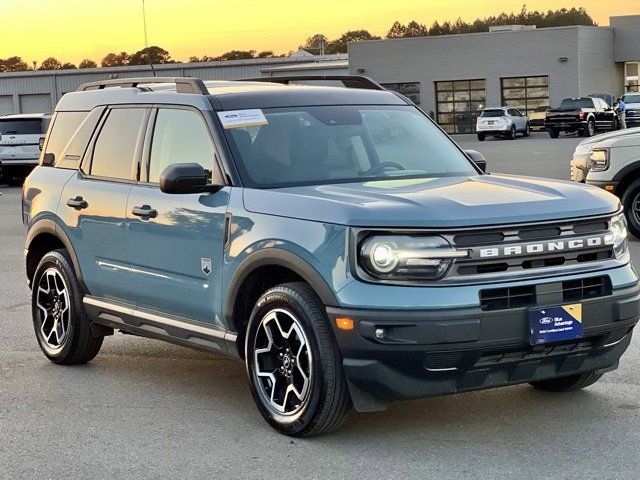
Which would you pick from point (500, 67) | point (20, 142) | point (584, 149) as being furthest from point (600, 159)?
point (500, 67)

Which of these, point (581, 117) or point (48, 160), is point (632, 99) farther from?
point (48, 160)

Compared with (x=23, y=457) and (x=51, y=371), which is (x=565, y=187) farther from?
(x=51, y=371)

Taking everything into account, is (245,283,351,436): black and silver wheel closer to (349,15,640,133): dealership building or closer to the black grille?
the black grille

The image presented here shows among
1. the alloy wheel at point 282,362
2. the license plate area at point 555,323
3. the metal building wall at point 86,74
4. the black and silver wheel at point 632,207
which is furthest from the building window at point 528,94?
the license plate area at point 555,323

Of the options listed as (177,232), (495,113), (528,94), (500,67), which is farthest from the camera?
(500,67)

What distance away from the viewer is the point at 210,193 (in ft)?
21.1

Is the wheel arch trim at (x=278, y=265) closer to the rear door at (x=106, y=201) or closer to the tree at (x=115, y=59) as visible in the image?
the rear door at (x=106, y=201)

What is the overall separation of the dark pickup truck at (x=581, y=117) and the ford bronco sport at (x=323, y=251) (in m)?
47.1

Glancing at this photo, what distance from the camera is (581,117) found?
5331 cm

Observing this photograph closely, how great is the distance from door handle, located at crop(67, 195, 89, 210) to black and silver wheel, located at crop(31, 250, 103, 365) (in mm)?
407

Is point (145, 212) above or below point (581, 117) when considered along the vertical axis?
above

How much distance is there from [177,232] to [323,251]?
128 centimetres

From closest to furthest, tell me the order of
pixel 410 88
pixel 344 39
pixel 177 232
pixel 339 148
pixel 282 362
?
pixel 282 362
pixel 177 232
pixel 339 148
pixel 410 88
pixel 344 39

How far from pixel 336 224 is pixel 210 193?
1111 mm
